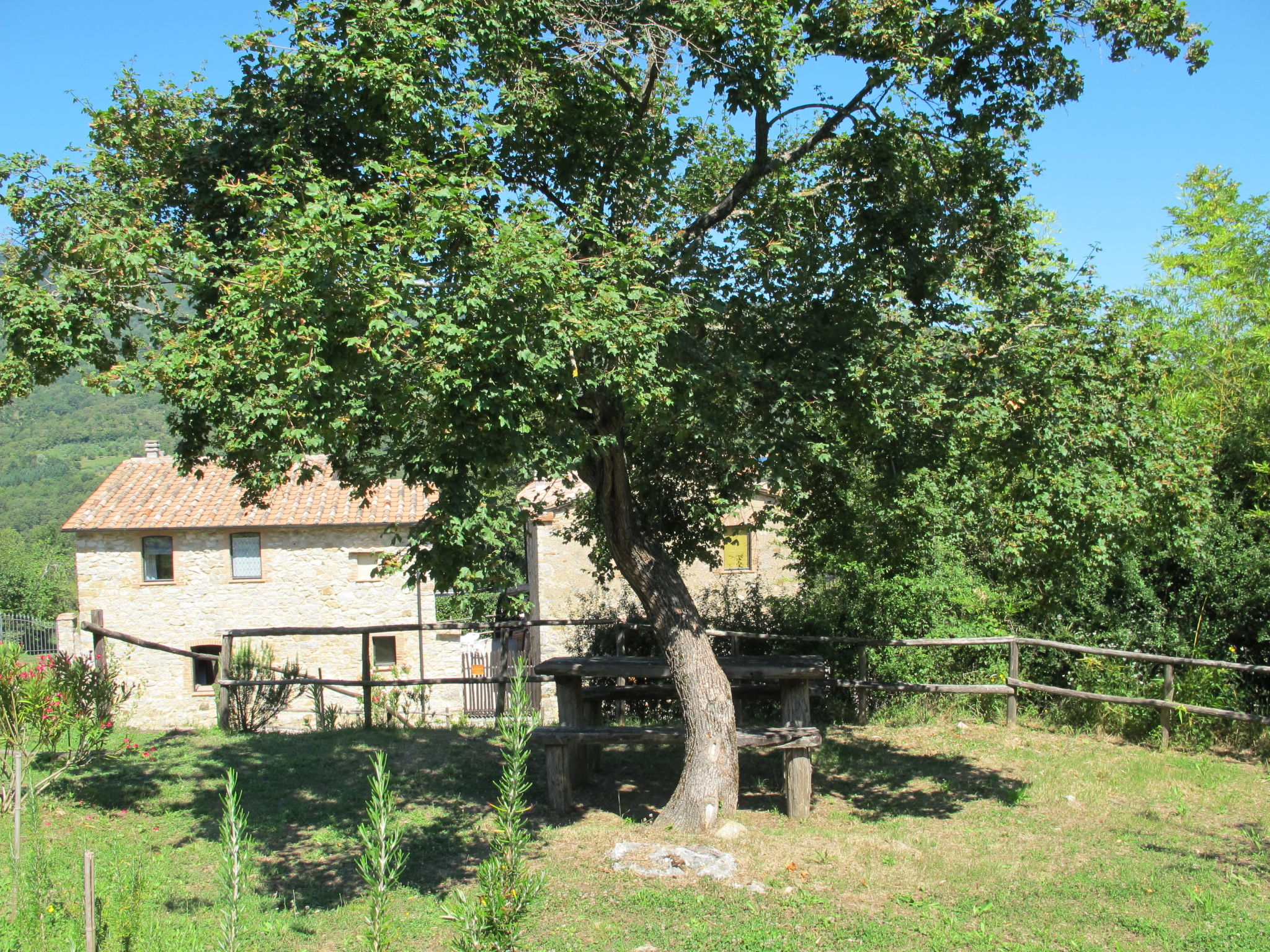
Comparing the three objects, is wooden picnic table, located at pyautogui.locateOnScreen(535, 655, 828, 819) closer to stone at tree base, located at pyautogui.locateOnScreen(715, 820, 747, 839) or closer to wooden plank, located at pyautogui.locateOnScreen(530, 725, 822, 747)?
wooden plank, located at pyautogui.locateOnScreen(530, 725, 822, 747)

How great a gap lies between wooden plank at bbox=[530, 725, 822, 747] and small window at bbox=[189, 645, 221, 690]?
699 inches

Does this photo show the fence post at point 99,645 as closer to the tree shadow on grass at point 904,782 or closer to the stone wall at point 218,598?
the tree shadow on grass at point 904,782

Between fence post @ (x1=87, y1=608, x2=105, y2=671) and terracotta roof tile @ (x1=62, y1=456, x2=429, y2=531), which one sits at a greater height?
terracotta roof tile @ (x1=62, y1=456, x2=429, y2=531)

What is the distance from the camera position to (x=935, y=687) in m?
10.9

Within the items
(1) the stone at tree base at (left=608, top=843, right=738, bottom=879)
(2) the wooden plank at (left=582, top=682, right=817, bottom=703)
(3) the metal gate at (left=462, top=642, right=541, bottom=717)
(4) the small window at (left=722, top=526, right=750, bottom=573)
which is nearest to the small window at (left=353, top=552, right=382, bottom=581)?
(3) the metal gate at (left=462, top=642, right=541, bottom=717)

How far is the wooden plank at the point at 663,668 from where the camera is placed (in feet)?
27.3

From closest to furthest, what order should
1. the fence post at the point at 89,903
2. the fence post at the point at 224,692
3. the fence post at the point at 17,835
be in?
the fence post at the point at 89,903 → the fence post at the point at 17,835 → the fence post at the point at 224,692

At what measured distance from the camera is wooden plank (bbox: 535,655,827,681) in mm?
8328

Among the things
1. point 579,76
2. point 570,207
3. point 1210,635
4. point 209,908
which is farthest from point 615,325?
point 1210,635

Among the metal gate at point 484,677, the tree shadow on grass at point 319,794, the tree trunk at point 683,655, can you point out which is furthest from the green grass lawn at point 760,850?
the metal gate at point 484,677

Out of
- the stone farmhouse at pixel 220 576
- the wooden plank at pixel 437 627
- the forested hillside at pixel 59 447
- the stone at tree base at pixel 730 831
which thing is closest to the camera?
the stone at tree base at pixel 730 831

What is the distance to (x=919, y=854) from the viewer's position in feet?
23.0

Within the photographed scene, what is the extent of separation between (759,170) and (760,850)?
522 centimetres

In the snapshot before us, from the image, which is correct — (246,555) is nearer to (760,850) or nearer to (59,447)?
(760,850)
